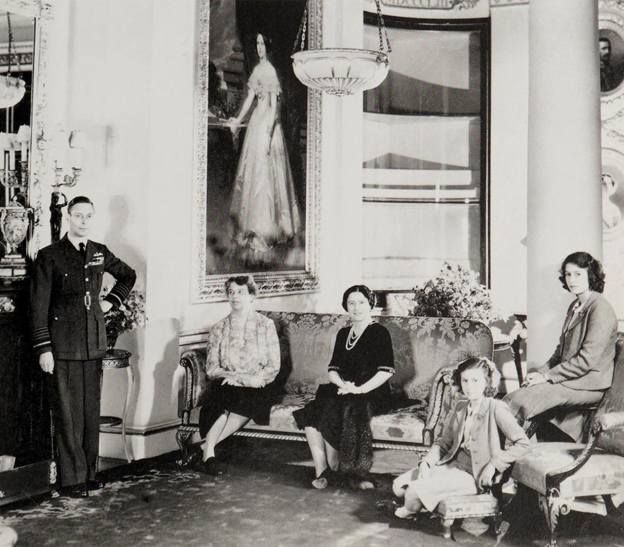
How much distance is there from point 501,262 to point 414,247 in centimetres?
90

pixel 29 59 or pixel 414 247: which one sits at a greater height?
pixel 29 59

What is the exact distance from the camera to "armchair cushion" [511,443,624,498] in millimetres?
3828

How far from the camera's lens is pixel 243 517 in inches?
171

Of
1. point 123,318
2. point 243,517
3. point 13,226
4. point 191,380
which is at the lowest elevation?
point 243,517

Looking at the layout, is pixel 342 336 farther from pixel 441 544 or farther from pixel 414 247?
pixel 414 247

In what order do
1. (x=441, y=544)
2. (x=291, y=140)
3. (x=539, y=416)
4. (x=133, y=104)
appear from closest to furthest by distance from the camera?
(x=441, y=544), (x=539, y=416), (x=133, y=104), (x=291, y=140)

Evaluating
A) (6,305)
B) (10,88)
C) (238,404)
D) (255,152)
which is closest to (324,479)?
(238,404)

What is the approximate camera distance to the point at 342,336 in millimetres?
5215

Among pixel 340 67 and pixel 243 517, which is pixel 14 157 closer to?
pixel 340 67

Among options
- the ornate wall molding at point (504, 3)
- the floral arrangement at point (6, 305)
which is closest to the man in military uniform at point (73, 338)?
the floral arrangement at point (6, 305)

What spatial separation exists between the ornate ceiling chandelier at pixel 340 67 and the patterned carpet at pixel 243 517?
241cm

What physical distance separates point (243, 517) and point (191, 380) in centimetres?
135

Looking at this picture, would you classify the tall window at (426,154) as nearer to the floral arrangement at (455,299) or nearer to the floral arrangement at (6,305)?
the floral arrangement at (455,299)

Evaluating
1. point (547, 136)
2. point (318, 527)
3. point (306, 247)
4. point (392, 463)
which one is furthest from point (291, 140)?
point (318, 527)
